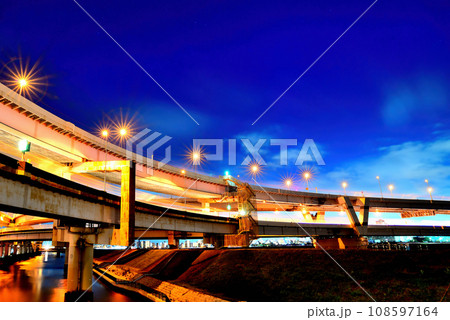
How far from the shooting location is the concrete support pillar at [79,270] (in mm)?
27125

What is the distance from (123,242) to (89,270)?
631 cm

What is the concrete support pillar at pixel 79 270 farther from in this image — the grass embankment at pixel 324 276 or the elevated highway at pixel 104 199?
the grass embankment at pixel 324 276

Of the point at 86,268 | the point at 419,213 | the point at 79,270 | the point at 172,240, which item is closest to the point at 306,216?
the point at 172,240

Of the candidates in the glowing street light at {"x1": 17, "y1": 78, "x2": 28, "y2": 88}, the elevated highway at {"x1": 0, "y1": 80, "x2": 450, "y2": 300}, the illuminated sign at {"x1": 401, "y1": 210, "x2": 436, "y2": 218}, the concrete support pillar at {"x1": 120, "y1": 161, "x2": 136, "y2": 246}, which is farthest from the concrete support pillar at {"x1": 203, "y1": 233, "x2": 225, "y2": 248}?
the illuminated sign at {"x1": 401, "y1": 210, "x2": 436, "y2": 218}

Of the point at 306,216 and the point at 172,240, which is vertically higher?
the point at 306,216

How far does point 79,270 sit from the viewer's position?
2788 cm

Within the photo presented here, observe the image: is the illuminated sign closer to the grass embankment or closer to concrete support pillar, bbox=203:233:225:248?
concrete support pillar, bbox=203:233:225:248

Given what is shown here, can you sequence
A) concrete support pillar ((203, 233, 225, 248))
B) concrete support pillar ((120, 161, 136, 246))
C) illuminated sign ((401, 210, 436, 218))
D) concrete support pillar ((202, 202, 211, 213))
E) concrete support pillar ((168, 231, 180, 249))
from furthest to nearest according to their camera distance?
illuminated sign ((401, 210, 436, 218)) → concrete support pillar ((202, 202, 211, 213)) → concrete support pillar ((168, 231, 180, 249)) → concrete support pillar ((203, 233, 225, 248)) → concrete support pillar ((120, 161, 136, 246))

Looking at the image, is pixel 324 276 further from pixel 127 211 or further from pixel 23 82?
pixel 23 82

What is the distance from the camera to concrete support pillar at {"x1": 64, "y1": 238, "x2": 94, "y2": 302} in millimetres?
27125

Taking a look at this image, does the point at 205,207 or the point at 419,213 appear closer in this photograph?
the point at 205,207

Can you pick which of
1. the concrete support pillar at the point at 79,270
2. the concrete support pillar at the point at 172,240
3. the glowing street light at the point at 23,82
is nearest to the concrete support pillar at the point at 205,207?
the concrete support pillar at the point at 172,240
